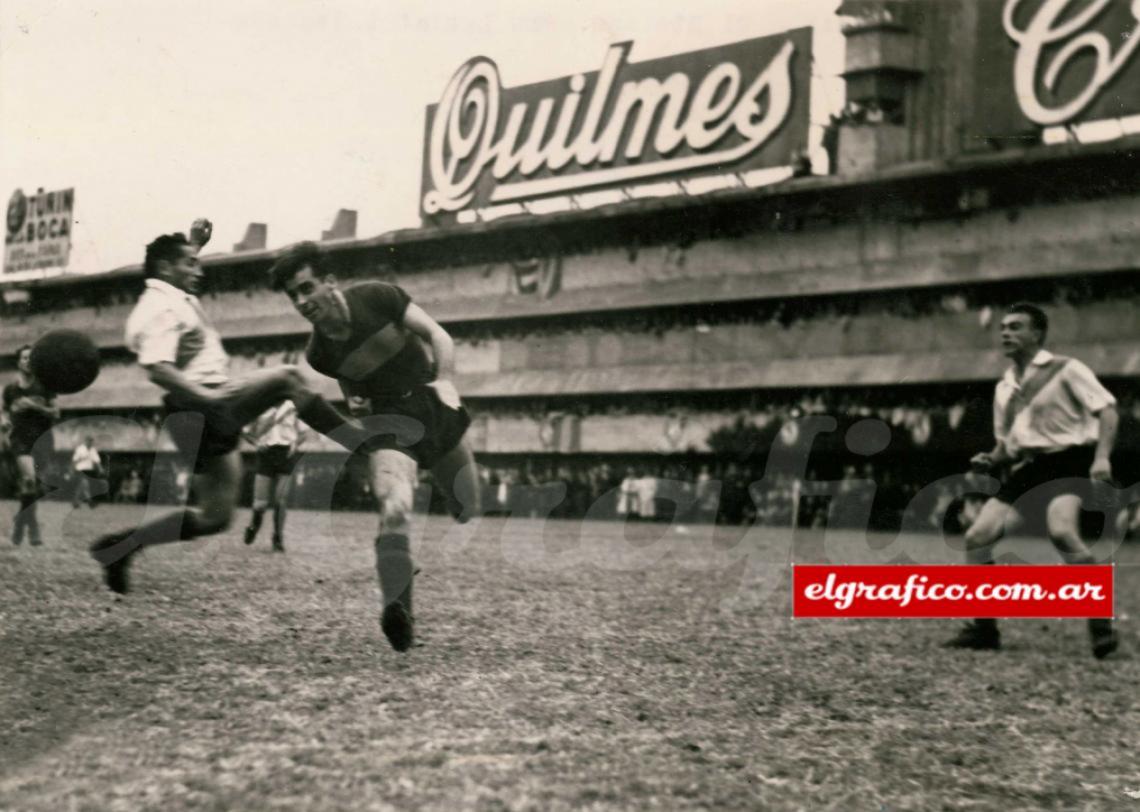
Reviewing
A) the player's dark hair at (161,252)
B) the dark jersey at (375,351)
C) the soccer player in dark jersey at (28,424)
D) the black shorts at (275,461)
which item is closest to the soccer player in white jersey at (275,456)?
the black shorts at (275,461)

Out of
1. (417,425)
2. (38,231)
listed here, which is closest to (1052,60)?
(417,425)

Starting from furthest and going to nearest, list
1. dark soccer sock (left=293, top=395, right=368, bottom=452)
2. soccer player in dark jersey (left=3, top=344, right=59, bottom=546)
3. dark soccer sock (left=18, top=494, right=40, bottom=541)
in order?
dark soccer sock (left=18, top=494, right=40, bottom=541) < soccer player in dark jersey (left=3, top=344, right=59, bottom=546) < dark soccer sock (left=293, top=395, right=368, bottom=452)

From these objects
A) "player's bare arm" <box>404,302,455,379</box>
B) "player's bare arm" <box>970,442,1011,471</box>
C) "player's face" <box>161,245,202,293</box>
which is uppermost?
"player's face" <box>161,245,202,293</box>

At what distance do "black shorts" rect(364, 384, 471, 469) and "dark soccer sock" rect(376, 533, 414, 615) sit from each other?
19 centimetres

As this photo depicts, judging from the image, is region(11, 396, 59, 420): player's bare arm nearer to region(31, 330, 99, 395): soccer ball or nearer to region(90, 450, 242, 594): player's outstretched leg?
region(31, 330, 99, 395): soccer ball

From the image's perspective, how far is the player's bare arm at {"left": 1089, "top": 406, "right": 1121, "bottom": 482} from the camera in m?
5.25

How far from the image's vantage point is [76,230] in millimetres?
3846

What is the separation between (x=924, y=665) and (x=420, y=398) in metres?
2.90

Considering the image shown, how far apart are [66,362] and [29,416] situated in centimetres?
33

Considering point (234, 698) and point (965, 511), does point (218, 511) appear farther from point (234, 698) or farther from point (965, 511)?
point (965, 511)

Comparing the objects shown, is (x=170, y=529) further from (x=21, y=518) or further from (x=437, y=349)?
(x=21, y=518)

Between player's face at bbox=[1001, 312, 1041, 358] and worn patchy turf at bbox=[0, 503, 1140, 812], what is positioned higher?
player's face at bbox=[1001, 312, 1041, 358]

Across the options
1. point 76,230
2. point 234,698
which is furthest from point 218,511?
point 76,230

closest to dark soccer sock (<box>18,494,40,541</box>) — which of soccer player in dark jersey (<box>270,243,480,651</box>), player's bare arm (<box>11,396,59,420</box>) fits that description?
player's bare arm (<box>11,396,59,420</box>)
